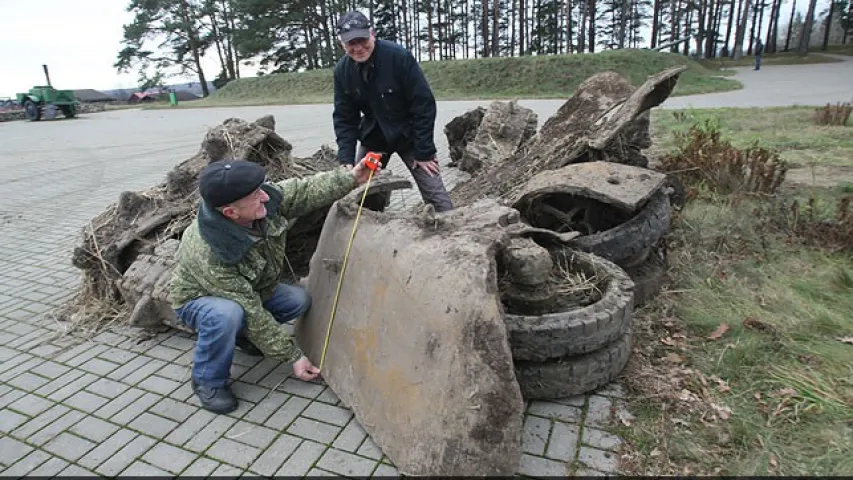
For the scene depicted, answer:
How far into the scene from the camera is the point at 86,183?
33.9ft

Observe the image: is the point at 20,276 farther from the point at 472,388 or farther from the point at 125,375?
the point at 472,388

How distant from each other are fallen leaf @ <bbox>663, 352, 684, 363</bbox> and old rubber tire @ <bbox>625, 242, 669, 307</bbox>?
2.12ft

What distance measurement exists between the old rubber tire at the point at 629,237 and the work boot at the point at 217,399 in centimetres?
241

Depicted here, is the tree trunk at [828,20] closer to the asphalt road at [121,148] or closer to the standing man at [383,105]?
the asphalt road at [121,148]

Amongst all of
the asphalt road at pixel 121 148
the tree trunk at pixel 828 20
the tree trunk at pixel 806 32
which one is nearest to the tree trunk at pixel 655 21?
the tree trunk at pixel 806 32

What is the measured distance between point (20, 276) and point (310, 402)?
4.25 m

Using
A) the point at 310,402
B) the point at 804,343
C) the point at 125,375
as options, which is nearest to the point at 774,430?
the point at 804,343

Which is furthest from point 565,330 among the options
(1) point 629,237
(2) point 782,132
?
(2) point 782,132

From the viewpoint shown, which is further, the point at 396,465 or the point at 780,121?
the point at 780,121

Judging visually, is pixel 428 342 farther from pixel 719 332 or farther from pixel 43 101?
pixel 43 101

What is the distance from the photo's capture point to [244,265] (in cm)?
318

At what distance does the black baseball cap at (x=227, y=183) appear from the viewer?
2883 mm

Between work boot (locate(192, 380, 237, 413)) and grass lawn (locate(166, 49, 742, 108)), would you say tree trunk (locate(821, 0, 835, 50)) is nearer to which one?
grass lawn (locate(166, 49, 742, 108))

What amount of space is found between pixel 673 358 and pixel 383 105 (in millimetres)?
2821
